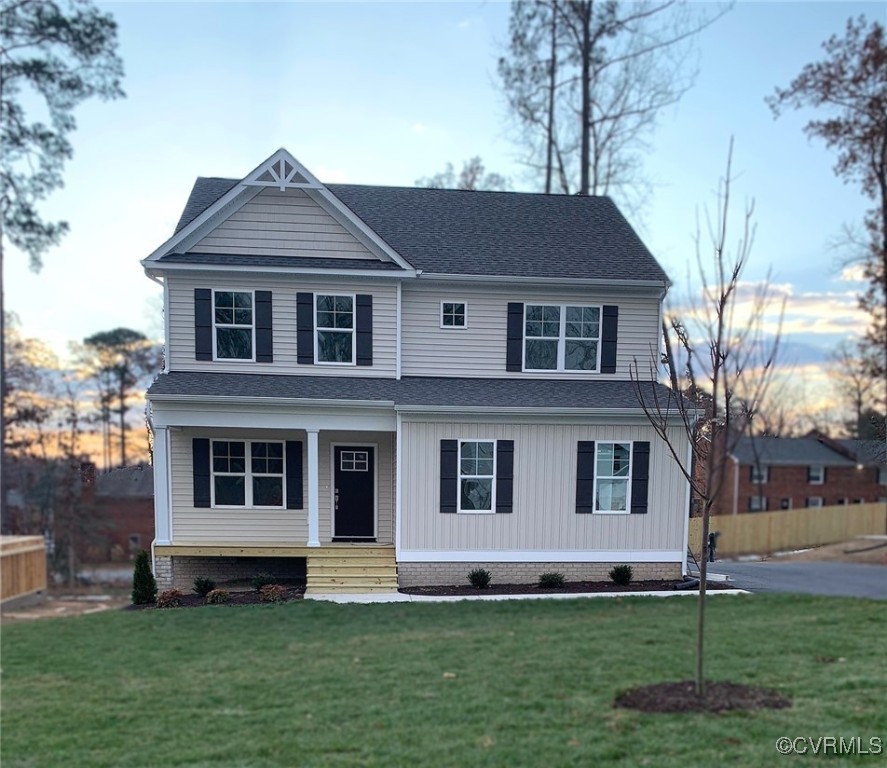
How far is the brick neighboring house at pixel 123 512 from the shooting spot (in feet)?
8.89

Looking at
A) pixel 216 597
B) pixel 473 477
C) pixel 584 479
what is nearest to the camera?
pixel 216 597

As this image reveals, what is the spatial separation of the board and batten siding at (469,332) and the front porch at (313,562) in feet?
11.2

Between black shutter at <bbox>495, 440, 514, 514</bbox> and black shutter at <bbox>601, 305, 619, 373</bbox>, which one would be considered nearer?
black shutter at <bbox>495, 440, 514, 514</bbox>

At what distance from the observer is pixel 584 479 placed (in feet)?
28.3

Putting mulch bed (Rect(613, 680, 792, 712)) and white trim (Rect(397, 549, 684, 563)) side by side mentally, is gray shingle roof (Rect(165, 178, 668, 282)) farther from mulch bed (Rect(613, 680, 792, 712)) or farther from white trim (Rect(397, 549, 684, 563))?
mulch bed (Rect(613, 680, 792, 712))

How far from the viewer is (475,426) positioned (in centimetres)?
873

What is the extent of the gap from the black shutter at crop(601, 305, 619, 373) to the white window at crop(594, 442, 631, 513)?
190cm

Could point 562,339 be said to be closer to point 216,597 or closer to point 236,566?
point 236,566

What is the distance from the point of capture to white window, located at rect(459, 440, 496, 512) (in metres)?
8.88

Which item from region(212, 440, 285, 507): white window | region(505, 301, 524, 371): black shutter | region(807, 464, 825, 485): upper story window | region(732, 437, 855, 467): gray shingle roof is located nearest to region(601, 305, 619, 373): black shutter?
region(505, 301, 524, 371): black shutter

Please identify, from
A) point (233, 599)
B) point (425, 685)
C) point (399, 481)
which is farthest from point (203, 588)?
point (399, 481)

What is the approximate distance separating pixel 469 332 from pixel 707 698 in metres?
6.96

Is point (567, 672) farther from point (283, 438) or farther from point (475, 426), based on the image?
point (283, 438)

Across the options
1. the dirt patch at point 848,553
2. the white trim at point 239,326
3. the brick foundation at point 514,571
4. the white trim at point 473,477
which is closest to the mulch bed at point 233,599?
the brick foundation at point 514,571
